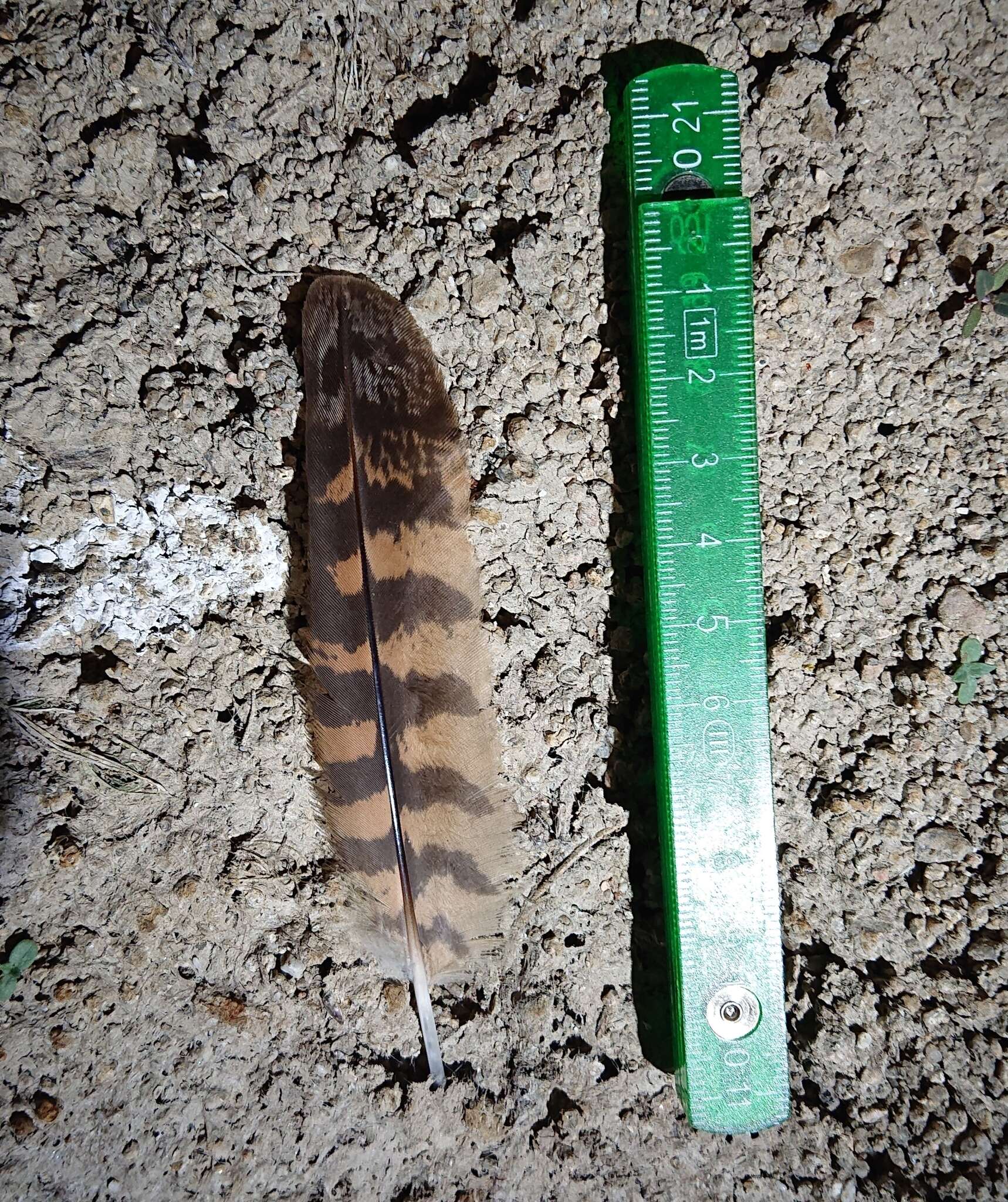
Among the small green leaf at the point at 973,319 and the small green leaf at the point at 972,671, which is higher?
the small green leaf at the point at 973,319

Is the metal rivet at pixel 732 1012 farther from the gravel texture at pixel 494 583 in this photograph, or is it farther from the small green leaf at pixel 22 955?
the small green leaf at pixel 22 955

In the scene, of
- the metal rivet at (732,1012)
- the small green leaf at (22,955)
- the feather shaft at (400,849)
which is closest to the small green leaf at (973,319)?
the feather shaft at (400,849)

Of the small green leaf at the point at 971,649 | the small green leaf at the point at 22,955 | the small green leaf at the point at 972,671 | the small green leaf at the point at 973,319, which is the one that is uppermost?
the small green leaf at the point at 973,319

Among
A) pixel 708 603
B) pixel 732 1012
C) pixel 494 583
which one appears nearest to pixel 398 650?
pixel 494 583

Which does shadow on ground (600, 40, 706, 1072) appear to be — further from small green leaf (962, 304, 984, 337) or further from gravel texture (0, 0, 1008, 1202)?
small green leaf (962, 304, 984, 337)

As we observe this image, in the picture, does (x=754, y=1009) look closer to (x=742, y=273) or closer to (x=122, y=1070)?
(x=122, y=1070)

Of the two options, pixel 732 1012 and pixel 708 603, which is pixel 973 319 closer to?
pixel 708 603

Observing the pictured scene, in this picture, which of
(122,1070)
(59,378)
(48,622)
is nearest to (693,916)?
(122,1070)
